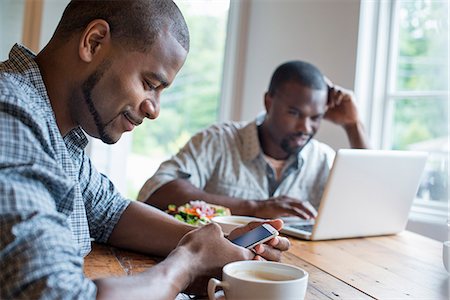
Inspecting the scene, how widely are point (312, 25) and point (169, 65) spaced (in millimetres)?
1939

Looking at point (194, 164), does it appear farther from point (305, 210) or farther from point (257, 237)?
point (257, 237)

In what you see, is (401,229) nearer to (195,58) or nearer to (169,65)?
(169,65)

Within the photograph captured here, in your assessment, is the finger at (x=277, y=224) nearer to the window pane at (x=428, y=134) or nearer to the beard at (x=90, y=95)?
the beard at (x=90, y=95)

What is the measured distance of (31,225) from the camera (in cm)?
63

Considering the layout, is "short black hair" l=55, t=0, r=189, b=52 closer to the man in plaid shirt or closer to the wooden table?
the man in plaid shirt

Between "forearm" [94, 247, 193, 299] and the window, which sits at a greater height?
the window

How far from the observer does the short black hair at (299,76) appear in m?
2.03

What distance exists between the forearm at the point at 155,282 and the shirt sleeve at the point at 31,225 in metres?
0.03

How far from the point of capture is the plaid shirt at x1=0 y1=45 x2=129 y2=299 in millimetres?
611

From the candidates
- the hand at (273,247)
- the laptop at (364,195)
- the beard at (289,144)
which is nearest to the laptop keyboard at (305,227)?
the laptop at (364,195)

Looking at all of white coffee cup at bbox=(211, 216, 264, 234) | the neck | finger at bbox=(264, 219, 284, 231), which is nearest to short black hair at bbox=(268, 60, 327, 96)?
white coffee cup at bbox=(211, 216, 264, 234)

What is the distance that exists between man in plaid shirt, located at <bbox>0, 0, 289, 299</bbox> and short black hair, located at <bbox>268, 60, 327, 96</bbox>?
1063 millimetres

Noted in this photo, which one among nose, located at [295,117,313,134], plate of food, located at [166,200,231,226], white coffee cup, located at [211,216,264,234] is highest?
nose, located at [295,117,313,134]

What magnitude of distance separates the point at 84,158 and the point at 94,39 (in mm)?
317
